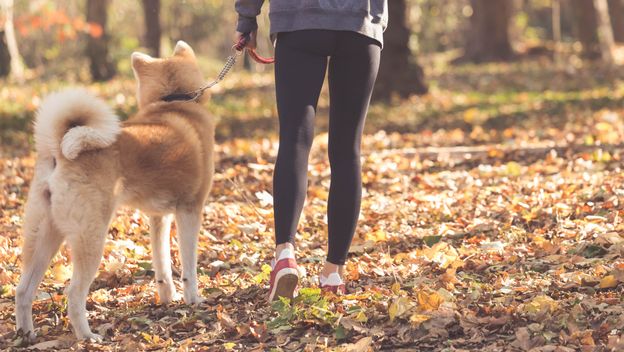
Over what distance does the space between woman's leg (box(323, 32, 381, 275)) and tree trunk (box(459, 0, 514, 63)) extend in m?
20.4

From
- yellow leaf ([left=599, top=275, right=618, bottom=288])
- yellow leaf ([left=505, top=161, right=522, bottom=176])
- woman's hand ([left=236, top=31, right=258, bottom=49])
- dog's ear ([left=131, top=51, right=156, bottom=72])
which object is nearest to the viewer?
yellow leaf ([left=599, top=275, right=618, bottom=288])

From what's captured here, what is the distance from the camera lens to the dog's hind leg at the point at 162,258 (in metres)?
4.98

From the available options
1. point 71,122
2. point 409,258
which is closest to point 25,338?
point 71,122

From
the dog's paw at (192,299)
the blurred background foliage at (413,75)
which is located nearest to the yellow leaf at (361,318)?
the dog's paw at (192,299)

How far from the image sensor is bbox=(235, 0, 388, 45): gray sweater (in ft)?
13.9

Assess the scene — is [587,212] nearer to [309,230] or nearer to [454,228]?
[454,228]

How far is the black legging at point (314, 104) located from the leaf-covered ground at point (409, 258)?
0.52 meters

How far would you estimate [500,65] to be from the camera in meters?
23.2

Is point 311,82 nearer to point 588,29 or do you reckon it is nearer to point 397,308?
point 397,308

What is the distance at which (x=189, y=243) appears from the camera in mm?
4801

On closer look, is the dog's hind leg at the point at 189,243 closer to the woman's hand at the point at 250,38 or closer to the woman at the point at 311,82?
the woman at the point at 311,82

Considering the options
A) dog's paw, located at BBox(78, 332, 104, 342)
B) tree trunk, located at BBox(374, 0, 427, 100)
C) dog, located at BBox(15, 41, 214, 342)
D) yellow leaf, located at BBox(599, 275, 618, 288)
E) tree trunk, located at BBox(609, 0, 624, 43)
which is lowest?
dog's paw, located at BBox(78, 332, 104, 342)

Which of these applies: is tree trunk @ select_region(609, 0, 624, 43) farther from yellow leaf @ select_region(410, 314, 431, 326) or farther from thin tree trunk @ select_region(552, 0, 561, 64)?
yellow leaf @ select_region(410, 314, 431, 326)

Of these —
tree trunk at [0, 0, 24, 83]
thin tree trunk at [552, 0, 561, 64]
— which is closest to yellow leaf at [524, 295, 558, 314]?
tree trunk at [0, 0, 24, 83]
